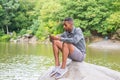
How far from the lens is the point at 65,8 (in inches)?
1590

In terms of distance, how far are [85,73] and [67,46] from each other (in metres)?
0.76

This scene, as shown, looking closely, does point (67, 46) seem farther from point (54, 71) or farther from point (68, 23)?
point (54, 71)

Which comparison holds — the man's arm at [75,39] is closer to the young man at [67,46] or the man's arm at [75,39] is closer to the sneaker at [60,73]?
the young man at [67,46]

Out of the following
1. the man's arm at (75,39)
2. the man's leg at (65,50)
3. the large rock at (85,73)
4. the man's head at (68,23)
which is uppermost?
the man's head at (68,23)

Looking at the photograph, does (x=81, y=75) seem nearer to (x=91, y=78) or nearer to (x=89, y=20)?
(x=91, y=78)

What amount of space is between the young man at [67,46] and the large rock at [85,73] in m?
0.16

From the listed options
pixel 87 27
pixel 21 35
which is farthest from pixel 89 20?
pixel 21 35

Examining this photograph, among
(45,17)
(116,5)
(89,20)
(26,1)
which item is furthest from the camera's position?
(26,1)

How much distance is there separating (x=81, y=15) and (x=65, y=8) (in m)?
2.45

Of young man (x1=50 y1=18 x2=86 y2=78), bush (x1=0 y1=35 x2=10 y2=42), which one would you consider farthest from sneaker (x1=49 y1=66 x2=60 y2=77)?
bush (x1=0 y1=35 x2=10 y2=42)

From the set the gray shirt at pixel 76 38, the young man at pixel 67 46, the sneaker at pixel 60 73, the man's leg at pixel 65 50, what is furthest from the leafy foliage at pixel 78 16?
the sneaker at pixel 60 73

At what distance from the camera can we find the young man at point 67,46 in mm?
8312

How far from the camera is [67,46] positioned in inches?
328

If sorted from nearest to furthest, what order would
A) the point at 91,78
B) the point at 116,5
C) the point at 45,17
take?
the point at 91,78, the point at 116,5, the point at 45,17
